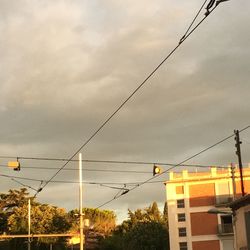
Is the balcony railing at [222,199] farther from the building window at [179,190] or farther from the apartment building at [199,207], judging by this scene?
the building window at [179,190]

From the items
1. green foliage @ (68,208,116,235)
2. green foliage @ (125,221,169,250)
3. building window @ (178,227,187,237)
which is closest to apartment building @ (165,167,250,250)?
building window @ (178,227,187,237)

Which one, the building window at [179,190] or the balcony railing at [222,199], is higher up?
the building window at [179,190]

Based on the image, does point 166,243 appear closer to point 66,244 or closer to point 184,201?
point 184,201

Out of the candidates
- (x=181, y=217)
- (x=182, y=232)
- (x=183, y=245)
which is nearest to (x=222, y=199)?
(x=181, y=217)

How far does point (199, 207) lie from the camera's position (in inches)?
3250

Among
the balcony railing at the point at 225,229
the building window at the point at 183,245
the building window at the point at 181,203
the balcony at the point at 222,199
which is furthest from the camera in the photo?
the building window at the point at 181,203

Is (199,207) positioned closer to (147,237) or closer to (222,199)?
(222,199)

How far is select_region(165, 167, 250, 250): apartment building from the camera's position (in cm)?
7988

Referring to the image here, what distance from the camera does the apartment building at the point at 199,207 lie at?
79.9 metres

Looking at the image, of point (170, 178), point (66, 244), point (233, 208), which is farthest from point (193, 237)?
point (233, 208)

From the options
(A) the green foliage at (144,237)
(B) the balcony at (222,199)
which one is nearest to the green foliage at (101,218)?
(A) the green foliage at (144,237)

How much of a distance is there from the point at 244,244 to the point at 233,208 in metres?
1.94

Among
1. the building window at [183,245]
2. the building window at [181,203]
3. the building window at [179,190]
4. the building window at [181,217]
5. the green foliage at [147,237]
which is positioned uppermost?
the building window at [179,190]

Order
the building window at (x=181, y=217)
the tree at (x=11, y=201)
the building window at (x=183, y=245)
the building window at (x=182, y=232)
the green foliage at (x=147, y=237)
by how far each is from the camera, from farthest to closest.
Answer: the tree at (x=11, y=201)
the building window at (x=181, y=217)
the building window at (x=182, y=232)
the green foliage at (x=147, y=237)
the building window at (x=183, y=245)
